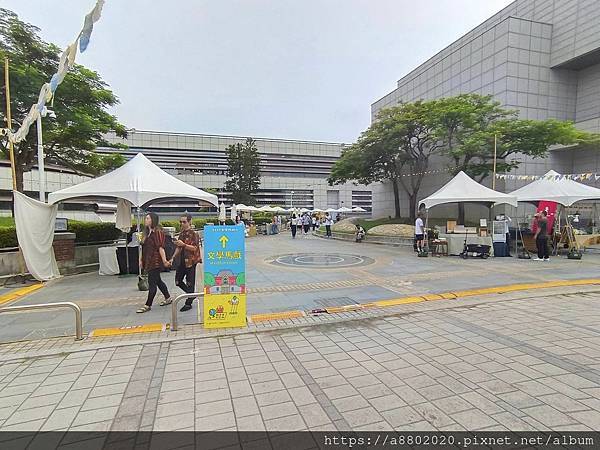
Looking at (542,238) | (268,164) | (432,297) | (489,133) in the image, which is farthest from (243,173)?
(432,297)

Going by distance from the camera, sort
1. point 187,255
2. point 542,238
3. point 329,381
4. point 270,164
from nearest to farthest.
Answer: point 329,381 → point 187,255 → point 542,238 → point 270,164

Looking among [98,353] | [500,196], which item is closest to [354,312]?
[98,353]

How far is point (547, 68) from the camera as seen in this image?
866 inches

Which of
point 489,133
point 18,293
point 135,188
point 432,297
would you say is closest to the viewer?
point 432,297

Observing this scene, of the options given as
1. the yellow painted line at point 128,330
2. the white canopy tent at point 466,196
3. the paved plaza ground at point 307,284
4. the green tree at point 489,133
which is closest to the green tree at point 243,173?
the green tree at point 489,133

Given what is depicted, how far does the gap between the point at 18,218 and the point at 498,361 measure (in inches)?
402

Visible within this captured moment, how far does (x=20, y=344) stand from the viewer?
4.52 m

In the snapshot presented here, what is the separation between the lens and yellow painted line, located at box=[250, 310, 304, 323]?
5433mm

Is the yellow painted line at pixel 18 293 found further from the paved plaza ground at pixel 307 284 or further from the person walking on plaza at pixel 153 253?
the person walking on plaza at pixel 153 253

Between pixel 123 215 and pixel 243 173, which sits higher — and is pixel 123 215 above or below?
below

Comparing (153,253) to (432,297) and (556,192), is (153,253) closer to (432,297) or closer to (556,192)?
(432,297)

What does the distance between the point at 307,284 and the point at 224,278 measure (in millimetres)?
3338

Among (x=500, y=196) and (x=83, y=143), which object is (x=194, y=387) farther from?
(x=83, y=143)

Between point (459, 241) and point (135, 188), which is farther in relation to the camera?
point (459, 241)
